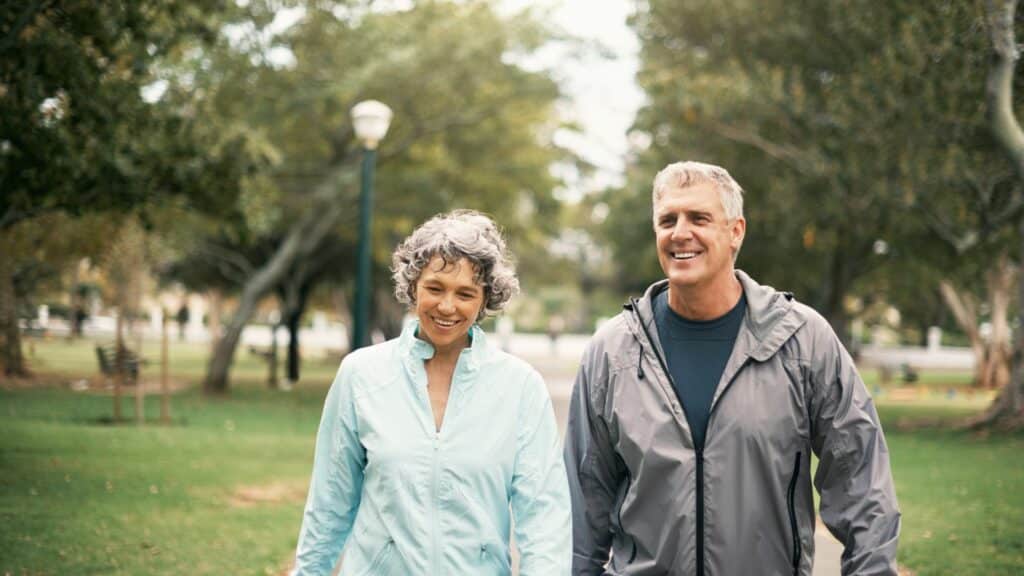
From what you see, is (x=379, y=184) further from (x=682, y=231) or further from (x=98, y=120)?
(x=682, y=231)

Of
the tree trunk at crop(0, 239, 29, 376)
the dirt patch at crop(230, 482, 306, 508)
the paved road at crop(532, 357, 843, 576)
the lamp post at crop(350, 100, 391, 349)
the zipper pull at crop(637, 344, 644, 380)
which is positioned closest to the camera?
the zipper pull at crop(637, 344, 644, 380)

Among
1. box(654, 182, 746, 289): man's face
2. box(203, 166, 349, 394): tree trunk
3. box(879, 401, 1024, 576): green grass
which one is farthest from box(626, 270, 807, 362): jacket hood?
box(203, 166, 349, 394): tree trunk

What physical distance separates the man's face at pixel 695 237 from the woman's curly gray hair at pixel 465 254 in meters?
0.45

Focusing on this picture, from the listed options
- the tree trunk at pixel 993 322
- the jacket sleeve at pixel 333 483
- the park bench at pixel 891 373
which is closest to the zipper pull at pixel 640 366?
the jacket sleeve at pixel 333 483

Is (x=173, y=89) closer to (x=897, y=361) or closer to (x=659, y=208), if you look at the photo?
(x=659, y=208)

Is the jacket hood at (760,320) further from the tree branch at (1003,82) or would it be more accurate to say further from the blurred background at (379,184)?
the tree branch at (1003,82)

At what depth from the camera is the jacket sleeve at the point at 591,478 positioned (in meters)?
3.28

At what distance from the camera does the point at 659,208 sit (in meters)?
3.29

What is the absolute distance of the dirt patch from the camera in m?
10.0

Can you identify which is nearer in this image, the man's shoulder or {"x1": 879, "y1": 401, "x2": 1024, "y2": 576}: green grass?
the man's shoulder

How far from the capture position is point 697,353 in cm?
320

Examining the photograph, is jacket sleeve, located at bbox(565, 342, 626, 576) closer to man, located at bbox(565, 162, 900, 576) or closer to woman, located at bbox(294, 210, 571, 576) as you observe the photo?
man, located at bbox(565, 162, 900, 576)

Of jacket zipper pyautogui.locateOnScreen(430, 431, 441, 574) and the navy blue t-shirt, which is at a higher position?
the navy blue t-shirt

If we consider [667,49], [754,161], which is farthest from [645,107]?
[754,161]
